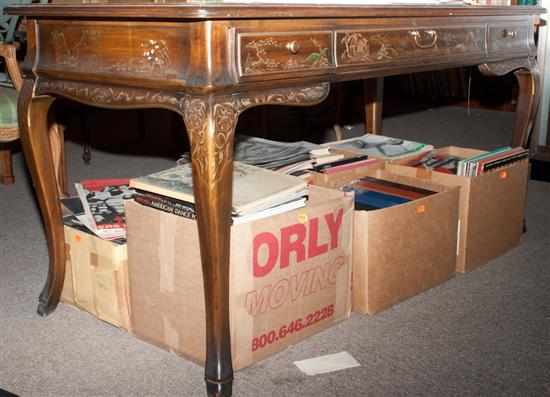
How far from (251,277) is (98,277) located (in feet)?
1.41

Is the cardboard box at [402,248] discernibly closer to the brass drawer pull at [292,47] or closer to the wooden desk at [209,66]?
the wooden desk at [209,66]

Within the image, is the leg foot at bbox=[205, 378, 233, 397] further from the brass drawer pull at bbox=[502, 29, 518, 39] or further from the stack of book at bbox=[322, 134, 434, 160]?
the brass drawer pull at bbox=[502, 29, 518, 39]

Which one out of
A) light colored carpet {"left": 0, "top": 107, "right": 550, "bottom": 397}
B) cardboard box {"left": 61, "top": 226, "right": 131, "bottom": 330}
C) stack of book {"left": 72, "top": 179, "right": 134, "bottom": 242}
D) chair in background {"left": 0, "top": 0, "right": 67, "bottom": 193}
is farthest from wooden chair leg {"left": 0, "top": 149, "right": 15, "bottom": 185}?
cardboard box {"left": 61, "top": 226, "right": 131, "bottom": 330}

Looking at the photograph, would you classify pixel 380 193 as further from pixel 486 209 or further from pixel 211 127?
pixel 211 127

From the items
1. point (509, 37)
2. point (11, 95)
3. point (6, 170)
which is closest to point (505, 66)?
point (509, 37)

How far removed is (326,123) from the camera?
4.12 metres

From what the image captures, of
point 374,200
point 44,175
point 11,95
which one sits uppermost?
point 11,95

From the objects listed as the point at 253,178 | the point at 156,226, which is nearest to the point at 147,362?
the point at 156,226

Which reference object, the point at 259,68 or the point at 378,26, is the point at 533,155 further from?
the point at 259,68

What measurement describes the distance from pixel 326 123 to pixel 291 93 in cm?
274

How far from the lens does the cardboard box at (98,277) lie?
1643mm

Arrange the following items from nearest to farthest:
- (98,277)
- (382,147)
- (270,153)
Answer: (98,277) < (270,153) < (382,147)

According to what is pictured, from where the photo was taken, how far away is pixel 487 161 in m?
2.00

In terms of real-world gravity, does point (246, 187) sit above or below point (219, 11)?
below
